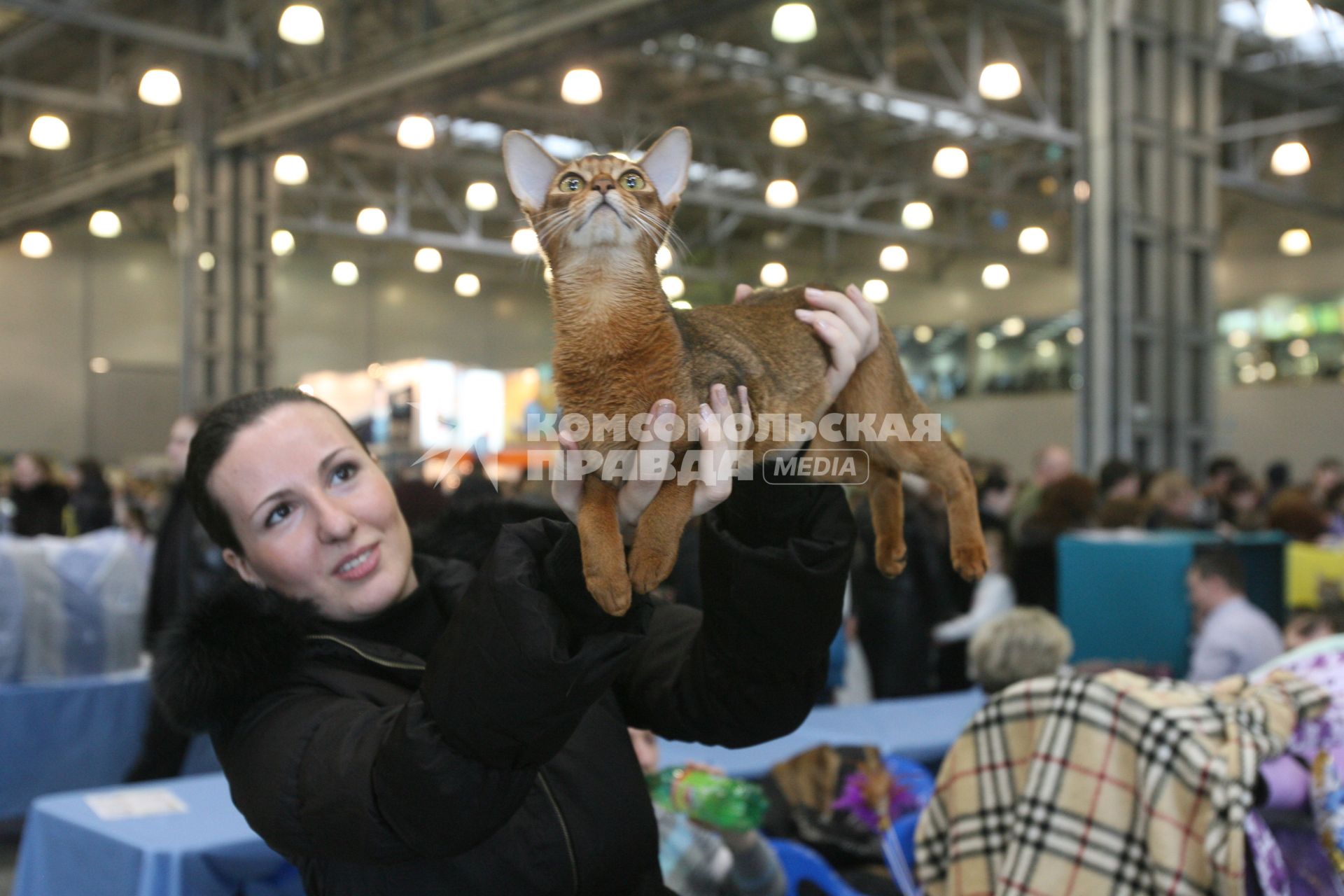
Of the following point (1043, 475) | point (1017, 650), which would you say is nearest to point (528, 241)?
point (1017, 650)

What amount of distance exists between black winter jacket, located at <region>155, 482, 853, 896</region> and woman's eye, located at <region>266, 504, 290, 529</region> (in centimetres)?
9

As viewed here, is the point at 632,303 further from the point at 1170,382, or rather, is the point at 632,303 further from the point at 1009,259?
the point at 1009,259

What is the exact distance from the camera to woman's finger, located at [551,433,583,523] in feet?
3.15

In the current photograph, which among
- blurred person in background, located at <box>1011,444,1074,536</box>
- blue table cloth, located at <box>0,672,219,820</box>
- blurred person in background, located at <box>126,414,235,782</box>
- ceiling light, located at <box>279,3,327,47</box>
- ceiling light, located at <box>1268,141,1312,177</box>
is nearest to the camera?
blurred person in background, located at <box>126,414,235,782</box>

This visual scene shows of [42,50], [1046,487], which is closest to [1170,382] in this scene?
[1046,487]

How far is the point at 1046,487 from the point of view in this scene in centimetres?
455

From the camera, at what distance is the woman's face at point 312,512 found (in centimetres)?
143

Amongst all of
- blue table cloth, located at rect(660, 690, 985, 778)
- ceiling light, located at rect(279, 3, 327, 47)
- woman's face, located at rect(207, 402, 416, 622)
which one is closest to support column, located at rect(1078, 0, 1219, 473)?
blue table cloth, located at rect(660, 690, 985, 778)

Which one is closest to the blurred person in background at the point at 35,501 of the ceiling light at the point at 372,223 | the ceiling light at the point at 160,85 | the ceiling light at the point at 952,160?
the ceiling light at the point at 160,85

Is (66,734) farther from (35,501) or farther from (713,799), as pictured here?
(35,501)

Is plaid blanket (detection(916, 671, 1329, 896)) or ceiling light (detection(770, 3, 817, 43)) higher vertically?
ceiling light (detection(770, 3, 817, 43))

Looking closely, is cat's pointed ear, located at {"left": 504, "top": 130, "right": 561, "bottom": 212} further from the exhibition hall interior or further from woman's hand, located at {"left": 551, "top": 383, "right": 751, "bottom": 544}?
woman's hand, located at {"left": 551, "top": 383, "right": 751, "bottom": 544}

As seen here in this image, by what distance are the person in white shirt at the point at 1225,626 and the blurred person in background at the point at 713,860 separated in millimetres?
2078

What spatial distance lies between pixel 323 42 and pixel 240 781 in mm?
10258
